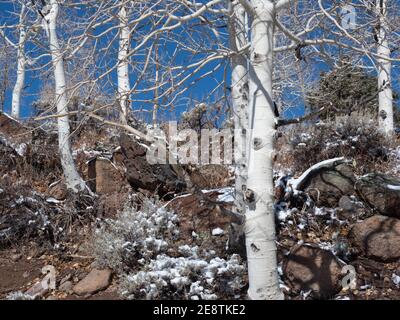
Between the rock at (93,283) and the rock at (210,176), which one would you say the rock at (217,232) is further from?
the rock at (210,176)

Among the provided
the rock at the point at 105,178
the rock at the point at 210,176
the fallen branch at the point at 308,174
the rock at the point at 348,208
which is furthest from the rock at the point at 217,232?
the rock at the point at 105,178

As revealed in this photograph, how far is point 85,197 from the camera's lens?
6863 millimetres

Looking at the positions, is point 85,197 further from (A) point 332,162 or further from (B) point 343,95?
(B) point 343,95

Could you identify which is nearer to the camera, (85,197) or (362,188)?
(362,188)

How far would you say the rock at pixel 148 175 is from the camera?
22.7 feet

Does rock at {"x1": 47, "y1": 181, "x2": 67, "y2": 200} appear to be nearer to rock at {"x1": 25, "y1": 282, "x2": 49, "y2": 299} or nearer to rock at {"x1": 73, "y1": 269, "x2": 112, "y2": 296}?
rock at {"x1": 25, "y1": 282, "x2": 49, "y2": 299}

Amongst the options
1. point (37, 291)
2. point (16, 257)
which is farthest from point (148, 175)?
point (37, 291)

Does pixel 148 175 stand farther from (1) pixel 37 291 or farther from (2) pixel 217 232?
(1) pixel 37 291

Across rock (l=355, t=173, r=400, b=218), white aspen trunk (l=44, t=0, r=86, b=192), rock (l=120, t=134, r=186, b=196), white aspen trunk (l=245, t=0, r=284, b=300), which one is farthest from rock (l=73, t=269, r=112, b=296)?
rock (l=355, t=173, r=400, b=218)

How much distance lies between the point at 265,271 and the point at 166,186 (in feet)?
11.1

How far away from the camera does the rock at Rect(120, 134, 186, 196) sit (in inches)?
272

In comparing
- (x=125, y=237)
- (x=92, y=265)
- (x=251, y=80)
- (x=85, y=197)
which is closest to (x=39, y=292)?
(x=92, y=265)

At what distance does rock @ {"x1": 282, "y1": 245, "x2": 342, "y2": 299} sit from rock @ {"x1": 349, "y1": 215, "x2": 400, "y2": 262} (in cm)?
70
